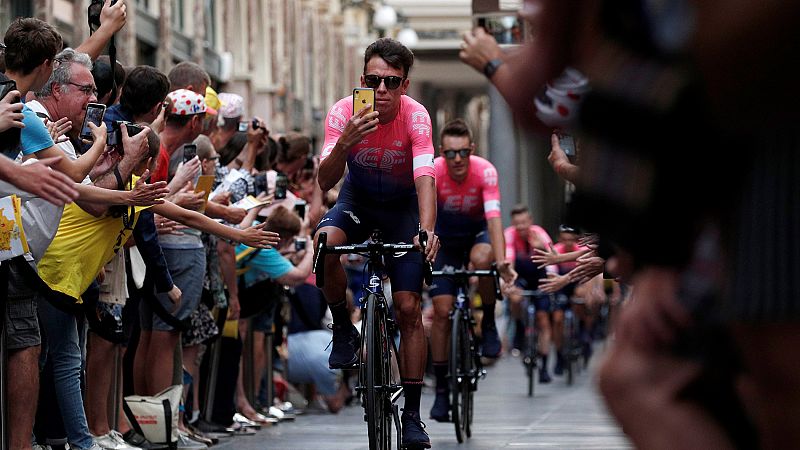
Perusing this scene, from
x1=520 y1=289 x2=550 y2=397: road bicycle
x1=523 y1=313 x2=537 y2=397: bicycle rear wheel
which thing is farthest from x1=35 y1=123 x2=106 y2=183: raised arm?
x1=523 y1=313 x2=537 y2=397: bicycle rear wheel

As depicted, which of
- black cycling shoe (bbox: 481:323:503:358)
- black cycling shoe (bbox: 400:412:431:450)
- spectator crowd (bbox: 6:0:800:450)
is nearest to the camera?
spectator crowd (bbox: 6:0:800:450)

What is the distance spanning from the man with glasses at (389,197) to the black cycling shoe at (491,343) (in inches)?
177

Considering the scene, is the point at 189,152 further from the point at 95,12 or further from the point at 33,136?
the point at 33,136

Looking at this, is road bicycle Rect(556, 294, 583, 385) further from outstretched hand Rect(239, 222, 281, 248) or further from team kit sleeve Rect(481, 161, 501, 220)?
outstretched hand Rect(239, 222, 281, 248)

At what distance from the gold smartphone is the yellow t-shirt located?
1.40 m

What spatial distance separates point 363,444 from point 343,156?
114 inches

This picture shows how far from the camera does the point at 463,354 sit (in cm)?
1220

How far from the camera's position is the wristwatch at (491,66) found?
13.6 ft

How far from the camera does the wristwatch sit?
4.14 meters

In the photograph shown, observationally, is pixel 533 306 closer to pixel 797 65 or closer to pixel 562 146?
pixel 562 146

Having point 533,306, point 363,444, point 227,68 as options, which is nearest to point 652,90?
point 363,444

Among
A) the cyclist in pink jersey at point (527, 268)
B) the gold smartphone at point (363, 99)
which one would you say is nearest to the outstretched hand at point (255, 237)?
the gold smartphone at point (363, 99)

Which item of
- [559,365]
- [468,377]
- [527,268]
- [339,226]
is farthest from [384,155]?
[559,365]

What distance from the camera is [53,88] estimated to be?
8609 millimetres
